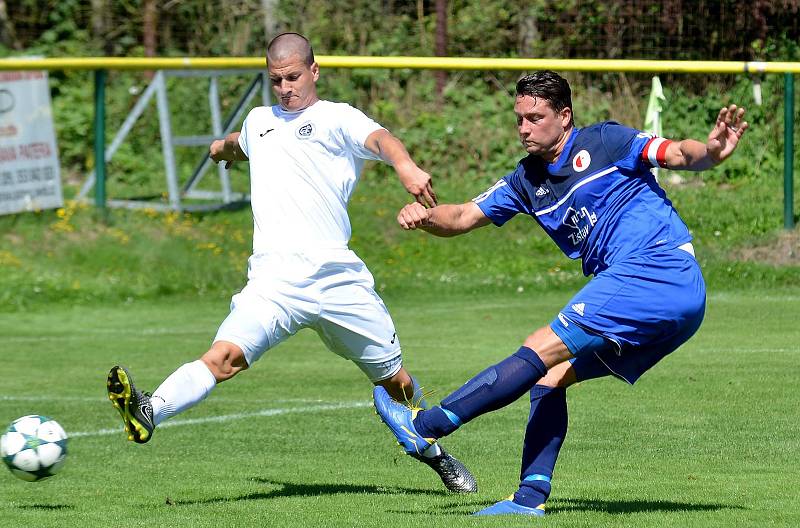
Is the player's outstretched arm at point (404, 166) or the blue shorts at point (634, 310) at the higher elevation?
the player's outstretched arm at point (404, 166)

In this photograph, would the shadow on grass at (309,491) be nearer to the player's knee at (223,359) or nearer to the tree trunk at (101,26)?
the player's knee at (223,359)

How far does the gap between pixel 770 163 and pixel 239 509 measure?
35.9 feet

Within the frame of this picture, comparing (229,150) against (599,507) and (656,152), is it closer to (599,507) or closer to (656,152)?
(656,152)

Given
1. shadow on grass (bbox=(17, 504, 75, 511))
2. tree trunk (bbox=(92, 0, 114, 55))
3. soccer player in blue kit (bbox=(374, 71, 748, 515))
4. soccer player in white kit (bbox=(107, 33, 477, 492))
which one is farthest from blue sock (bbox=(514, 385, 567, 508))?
tree trunk (bbox=(92, 0, 114, 55))

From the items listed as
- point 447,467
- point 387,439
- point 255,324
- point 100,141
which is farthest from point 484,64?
point 255,324

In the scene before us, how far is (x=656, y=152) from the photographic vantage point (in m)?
5.72

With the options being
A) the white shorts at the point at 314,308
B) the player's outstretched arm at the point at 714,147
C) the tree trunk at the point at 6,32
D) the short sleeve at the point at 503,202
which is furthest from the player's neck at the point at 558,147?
the tree trunk at the point at 6,32

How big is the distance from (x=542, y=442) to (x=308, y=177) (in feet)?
5.47

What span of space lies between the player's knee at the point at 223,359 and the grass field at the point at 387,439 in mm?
598

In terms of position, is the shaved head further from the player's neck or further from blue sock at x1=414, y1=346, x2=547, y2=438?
blue sock at x1=414, y1=346, x2=547, y2=438

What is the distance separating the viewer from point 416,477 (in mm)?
7230

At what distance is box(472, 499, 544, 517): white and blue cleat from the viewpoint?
582 centimetres

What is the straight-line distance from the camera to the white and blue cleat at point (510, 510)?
5.82m

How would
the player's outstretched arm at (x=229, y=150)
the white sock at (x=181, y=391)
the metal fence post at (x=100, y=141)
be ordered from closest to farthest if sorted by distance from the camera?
the white sock at (x=181, y=391) < the player's outstretched arm at (x=229, y=150) < the metal fence post at (x=100, y=141)
